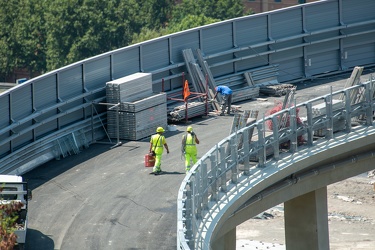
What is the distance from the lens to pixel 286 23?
39.4 metres

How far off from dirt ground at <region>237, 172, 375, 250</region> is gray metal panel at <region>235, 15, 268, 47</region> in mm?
10525

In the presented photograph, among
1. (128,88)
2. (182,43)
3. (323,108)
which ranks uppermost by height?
(182,43)

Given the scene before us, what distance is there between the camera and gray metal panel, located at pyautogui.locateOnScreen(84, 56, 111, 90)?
32000 mm

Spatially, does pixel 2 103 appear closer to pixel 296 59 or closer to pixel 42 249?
pixel 42 249

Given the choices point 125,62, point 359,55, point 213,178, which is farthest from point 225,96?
point 213,178

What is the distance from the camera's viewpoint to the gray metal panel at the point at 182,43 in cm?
3569

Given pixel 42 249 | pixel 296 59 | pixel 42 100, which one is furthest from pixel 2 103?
pixel 296 59

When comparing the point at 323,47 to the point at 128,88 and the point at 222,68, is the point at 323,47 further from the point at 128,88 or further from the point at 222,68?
the point at 128,88

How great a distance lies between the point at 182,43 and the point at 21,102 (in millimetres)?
8151

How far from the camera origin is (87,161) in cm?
3019

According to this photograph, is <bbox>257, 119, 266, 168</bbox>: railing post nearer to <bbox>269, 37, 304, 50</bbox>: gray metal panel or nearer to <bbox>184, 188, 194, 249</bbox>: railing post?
<bbox>184, 188, 194, 249</bbox>: railing post

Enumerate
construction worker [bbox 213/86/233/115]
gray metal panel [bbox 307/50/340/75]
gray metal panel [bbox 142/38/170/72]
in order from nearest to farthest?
construction worker [bbox 213/86/233/115] → gray metal panel [bbox 142/38/170/72] → gray metal panel [bbox 307/50/340/75]

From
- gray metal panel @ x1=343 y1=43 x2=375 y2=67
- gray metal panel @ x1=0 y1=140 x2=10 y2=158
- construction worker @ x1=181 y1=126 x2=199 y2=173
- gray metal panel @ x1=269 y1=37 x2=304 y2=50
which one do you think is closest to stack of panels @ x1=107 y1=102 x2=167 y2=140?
gray metal panel @ x1=0 y1=140 x2=10 y2=158

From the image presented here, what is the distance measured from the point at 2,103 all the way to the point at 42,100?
6.41ft
